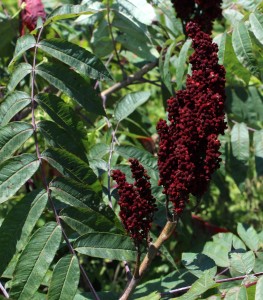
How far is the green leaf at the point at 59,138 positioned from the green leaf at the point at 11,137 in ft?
0.13

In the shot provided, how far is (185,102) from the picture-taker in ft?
5.90

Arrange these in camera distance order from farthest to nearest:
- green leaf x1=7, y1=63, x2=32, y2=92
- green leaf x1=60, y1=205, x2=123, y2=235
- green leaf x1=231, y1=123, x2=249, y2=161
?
green leaf x1=231, y1=123, x2=249, y2=161 < green leaf x1=7, y1=63, x2=32, y2=92 < green leaf x1=60, y1=205, x2=123, y2=235

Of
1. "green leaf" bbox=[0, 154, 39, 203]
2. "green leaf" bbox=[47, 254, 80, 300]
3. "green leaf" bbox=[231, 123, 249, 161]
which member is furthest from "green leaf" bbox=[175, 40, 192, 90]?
"green leaf" bbox=[47, 254, 80, 300]

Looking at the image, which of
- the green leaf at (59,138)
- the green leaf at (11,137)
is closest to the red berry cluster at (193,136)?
the green leaf at (59,138)

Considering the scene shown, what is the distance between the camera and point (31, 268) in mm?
1711

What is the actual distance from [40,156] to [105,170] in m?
0.38

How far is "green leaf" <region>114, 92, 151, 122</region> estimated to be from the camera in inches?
97.0

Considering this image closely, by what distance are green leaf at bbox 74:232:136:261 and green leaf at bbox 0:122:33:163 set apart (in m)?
0.31

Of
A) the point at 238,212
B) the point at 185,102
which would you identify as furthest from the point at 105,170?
the point at 238,212

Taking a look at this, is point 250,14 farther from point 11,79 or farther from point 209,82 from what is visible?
point 11,79

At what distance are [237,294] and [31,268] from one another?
525 mm

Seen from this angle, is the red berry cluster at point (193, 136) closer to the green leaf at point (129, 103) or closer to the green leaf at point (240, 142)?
the green leaf at point (129, 103)

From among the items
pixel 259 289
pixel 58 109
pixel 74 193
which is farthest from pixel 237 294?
pixel 58 109

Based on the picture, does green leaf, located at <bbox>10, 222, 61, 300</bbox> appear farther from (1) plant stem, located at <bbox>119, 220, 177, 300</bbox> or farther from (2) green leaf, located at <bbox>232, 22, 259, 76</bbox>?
(2) green leaf, located at <bbox>232, 22, 259, 76</bbox>
